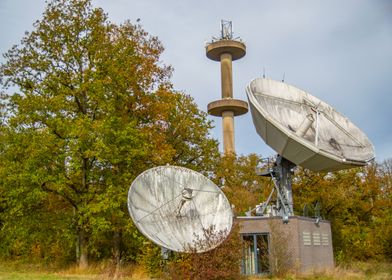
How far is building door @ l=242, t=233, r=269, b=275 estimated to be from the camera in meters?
23.1

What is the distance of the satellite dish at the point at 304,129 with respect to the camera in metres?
22.3

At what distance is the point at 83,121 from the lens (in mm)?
25484

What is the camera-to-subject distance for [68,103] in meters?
27.5

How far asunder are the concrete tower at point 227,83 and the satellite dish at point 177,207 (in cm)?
3564

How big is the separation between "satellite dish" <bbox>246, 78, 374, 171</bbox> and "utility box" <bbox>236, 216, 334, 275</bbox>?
298 centimetres

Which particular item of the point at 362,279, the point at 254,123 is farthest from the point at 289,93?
the point at 362,279

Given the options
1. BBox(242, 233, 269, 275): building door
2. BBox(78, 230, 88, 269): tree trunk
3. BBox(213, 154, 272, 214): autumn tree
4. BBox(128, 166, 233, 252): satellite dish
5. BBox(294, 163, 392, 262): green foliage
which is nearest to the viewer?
BBox(128, 166, 233, 252): satellite dish

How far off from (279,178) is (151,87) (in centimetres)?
1058

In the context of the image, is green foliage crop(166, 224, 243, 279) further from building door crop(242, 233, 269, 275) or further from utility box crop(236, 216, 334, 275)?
building door crop(242, 233, 269, 275)

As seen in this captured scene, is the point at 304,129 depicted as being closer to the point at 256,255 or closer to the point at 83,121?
the point at 256,255

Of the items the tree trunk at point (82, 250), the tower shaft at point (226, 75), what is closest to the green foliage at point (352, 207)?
the tree trunk at point (82, 250)

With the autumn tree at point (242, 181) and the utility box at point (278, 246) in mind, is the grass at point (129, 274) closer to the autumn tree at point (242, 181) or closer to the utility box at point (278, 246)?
the utility box at point (278, 246)

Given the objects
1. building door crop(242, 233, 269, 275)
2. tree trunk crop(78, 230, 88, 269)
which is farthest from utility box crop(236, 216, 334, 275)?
tree trunk crop(78, 230, 88, 269)

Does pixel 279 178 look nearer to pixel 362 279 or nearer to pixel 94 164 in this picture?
pixel 362 279
